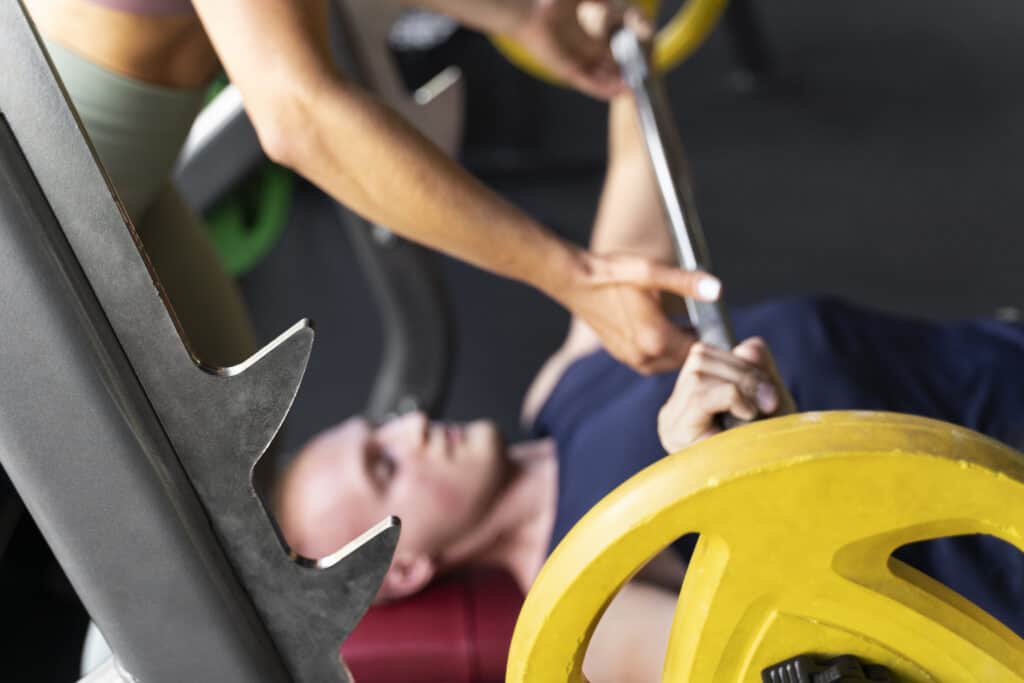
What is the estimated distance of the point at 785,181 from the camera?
265 centimetres

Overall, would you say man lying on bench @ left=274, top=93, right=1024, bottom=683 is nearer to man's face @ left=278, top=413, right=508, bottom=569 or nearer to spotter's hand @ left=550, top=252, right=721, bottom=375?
man's face @ left=278, top=413, right=508, bottom=569

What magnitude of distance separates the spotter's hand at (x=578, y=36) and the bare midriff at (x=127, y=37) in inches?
17.3

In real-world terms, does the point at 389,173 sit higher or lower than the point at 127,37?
lower

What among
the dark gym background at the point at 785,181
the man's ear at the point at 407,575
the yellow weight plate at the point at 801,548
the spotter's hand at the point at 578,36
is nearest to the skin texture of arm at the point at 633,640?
the man's ear at the point at 407,575

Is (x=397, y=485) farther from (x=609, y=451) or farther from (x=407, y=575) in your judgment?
(x=609, y=451)

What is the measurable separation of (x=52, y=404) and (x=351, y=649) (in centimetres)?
65

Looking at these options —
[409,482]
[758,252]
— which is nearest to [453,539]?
[409,482]

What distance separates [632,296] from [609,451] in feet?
1.24

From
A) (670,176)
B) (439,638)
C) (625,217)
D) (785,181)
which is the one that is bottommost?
(439,638)

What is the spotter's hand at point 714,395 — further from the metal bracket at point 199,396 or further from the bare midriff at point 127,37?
the bare midriff at point 127,37

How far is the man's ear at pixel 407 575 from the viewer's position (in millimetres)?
1303

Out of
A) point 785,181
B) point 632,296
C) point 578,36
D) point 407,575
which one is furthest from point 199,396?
point 785,181

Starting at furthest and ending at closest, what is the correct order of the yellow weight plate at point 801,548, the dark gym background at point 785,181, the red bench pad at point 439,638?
the dark gym background at point 785,181, the red bench pad at point 439,638, the yellow weight plate at point 801,548

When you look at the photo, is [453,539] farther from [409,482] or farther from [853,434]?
[853,434]
